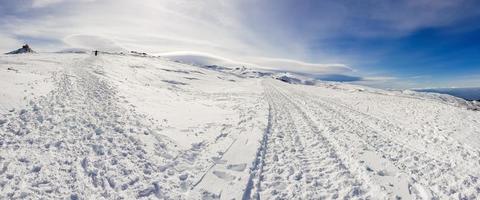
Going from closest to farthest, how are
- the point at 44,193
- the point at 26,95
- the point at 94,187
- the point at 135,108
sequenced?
the point at 44,193, the point at 94,187, the point at 26,95, the point at 135,108

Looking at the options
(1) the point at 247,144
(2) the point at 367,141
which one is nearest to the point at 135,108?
(1) the point at 247,144

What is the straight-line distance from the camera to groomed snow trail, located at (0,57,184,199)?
291 inches

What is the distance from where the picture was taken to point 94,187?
7.58m

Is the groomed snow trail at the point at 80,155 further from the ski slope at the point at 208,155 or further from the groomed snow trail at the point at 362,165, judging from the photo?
the groomed snow trail at the point at 362,165

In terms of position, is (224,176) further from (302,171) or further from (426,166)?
(426,166)

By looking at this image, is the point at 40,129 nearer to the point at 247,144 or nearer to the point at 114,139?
the point at 114,139

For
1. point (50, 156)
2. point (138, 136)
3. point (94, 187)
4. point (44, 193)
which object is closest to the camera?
point (44, 193)

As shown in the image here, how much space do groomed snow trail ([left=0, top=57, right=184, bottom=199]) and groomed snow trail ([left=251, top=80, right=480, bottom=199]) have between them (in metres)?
3.63

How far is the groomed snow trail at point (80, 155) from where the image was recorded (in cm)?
739

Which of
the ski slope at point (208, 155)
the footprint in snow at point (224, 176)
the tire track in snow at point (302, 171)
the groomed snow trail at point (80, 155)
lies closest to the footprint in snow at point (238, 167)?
the ski slope at point (208, 155)

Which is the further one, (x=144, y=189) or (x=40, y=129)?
(x=40, y=129)

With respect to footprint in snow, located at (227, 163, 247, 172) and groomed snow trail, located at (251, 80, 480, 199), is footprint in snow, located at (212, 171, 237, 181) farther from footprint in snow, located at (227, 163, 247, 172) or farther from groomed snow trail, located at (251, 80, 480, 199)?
groomed snow trail, located at (251, 80, 480, 199)

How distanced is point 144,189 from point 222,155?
396 centimetres

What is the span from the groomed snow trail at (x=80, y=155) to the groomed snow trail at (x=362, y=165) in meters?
3.63
